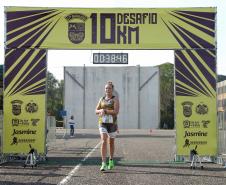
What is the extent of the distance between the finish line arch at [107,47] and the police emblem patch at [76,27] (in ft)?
0.09

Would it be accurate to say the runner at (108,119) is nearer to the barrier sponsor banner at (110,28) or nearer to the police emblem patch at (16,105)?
the barrier sponsor banner at (110,28)

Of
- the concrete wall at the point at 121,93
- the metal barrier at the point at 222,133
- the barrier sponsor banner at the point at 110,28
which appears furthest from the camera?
the concrete wall at the point at 121,93

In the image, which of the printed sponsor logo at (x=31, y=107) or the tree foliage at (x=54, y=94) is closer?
the printed sponsor logo at (x=31, y=107)

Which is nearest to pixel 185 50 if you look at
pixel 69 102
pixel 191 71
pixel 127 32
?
pixel 191 71

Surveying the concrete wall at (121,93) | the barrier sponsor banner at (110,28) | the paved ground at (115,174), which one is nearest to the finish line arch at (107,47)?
the barrier sponsor banner at (110,28)

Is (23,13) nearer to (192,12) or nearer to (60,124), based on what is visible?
(192,12)

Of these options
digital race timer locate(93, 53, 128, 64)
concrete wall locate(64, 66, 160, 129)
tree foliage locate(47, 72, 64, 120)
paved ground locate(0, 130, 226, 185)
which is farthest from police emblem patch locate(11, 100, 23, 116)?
tree foliage locate(47, 72, 64, 120)

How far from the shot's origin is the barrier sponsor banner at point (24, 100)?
14.5m

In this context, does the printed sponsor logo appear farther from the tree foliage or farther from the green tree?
the tree foliage

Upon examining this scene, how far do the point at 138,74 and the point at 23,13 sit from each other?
7131 cm

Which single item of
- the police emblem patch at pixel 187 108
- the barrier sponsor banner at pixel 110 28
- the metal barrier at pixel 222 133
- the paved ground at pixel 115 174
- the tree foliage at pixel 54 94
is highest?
the tree foliage at pixel 54 94

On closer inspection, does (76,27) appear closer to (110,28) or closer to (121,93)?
(110,28)

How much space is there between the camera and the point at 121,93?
84.2 meters

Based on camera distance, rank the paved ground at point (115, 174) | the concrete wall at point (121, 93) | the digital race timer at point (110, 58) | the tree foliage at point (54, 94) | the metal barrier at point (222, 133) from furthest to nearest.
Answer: the tree foliage at point (54, 94), the concrete wall at point (121, 93), the metal barrier at point (222, 133), the digital race timer at point (110, 58), the paved ground at point (115, 174)
